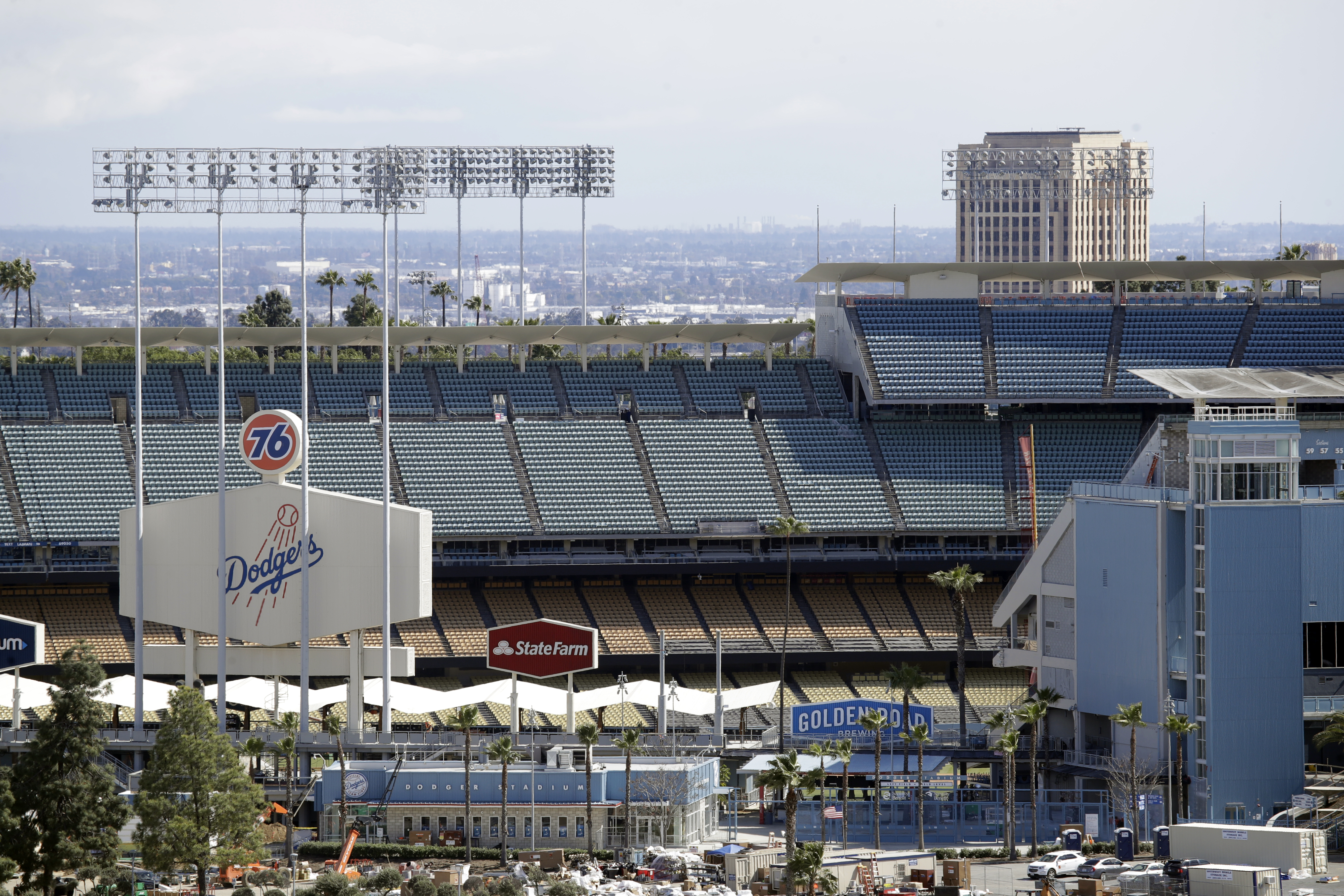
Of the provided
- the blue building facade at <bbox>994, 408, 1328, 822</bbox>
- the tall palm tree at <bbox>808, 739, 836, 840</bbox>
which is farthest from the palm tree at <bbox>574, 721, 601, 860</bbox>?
the blue building facade at <bbox>994, 408, 1328, 822</bbox>

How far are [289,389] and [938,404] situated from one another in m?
29.6

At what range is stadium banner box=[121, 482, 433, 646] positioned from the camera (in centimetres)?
6169

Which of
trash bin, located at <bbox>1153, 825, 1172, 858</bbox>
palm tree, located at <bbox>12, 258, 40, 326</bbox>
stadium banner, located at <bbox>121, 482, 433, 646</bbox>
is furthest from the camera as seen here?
palm tree, located at <bbox>12, 258, 40, 326</bbox>

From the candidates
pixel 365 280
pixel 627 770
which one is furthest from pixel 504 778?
pixel 365 280

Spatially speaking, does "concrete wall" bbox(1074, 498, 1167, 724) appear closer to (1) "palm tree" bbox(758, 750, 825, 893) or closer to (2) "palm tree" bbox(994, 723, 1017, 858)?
(2) "palm tree" bbox(994, 723, 1017, 858)

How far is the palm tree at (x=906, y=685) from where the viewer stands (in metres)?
61.6

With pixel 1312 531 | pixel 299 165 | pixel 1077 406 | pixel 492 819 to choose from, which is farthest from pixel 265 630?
pixel 1077 406

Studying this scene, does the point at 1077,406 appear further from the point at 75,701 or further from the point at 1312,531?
the point at 75,701

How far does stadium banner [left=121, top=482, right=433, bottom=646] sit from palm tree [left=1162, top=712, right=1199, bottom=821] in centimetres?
2444

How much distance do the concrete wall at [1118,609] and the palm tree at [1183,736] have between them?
3.87 ft

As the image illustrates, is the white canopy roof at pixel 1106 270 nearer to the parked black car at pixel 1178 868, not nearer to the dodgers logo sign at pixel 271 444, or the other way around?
the dodgers logo sign at pixel 271 444

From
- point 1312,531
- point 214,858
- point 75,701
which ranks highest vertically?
point 1312,531

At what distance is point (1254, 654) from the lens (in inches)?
2291

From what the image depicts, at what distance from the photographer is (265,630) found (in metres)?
62.3
